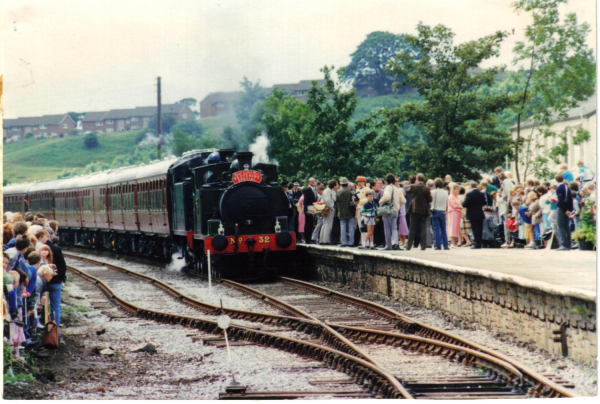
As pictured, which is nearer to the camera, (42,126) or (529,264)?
(529,264)

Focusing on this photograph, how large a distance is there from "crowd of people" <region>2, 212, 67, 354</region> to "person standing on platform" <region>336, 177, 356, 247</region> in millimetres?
7922

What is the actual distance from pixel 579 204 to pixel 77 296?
10.1 metres

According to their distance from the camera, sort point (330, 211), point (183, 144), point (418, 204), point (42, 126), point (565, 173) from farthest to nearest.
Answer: point (42, 126) → point (183, 144) → point (330, 211) → point (418, 204) → point (565, 173)

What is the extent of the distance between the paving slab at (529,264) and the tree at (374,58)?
1744 cm

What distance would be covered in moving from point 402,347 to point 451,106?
66.7 feet

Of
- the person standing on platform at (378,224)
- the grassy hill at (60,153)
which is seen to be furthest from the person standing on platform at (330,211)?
the grassy hill at (60,153)

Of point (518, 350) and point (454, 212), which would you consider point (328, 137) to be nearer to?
point (454, 212)

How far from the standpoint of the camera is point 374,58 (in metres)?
53.2

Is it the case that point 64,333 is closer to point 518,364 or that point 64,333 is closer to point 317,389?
point 317,389

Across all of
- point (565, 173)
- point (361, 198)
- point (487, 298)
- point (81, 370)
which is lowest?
point (81, 370)

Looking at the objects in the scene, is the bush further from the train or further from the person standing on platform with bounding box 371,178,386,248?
the person standing on platform with bounding box 371,178,386,248

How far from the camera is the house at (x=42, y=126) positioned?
178 ft

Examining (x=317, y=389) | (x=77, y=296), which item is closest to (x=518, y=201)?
(x=77, y=296)

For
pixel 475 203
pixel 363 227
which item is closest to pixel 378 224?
pixel 363 227
